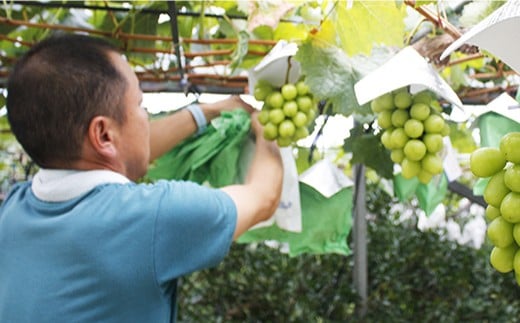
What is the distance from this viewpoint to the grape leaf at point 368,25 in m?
0.95

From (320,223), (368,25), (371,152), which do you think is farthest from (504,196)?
(320,223)

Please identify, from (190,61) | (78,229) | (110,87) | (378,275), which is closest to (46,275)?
(78,229)

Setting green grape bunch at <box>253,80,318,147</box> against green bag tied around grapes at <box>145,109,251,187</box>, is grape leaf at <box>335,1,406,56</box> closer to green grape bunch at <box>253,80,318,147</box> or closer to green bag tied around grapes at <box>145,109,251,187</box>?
green grape bunch at <box>253,80,318,147</box>

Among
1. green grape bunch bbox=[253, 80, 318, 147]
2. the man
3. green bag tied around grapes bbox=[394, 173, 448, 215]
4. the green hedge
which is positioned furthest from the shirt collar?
the green hedge

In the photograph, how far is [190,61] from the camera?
173 cm

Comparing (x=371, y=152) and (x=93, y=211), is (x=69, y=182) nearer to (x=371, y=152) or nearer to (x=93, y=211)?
(x=93, y=211)

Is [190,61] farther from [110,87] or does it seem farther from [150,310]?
[150,310]

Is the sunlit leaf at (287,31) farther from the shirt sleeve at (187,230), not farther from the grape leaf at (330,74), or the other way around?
the shirt sleeve at (187,230)

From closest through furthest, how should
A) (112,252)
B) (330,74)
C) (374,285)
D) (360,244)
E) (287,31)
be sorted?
1. (112,252)
2. (330,74)
3. (287,31)
4. (360,244)
5. (374,285)

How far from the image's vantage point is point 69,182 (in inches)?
38.9

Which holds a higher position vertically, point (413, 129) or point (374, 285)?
point (413, 129)

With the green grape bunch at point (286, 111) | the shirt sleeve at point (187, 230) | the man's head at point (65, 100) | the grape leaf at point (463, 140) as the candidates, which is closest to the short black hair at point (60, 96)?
the man's head at point (65, 100)

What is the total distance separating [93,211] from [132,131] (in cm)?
18

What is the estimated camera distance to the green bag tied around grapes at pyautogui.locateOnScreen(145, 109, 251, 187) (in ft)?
4.34
